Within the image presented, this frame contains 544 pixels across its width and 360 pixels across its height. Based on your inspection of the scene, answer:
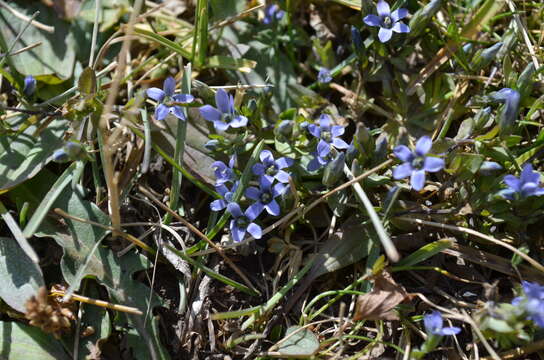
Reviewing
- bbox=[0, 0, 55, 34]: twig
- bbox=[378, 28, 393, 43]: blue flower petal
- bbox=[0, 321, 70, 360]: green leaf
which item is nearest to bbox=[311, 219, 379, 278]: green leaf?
bbox=[378, 28, 393, 43]: blue flower petal

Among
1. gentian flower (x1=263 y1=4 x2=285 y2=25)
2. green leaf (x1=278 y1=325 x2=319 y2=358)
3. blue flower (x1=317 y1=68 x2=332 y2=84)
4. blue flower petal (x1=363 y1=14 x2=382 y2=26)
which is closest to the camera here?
green leaf (x1=278 y1=325 x2=319 y2=358)

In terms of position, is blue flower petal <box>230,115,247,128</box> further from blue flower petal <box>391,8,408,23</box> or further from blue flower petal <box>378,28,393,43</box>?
blue flower petal <box>391,8,408,23</box>

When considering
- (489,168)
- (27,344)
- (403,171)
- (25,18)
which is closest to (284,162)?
(403,171)

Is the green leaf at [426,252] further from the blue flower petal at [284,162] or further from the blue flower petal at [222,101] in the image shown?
the blue flower petal at [222,101]

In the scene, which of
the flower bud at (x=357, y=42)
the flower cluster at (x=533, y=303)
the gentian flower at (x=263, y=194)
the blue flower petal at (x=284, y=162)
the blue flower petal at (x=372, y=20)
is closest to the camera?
the flower cluster at (x=533, y=303)

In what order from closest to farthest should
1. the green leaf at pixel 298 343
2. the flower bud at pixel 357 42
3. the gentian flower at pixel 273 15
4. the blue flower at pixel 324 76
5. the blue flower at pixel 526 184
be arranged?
the blue flower at pixel 526 184 < the green leaf at pixel 298 343 < the flower bud at pixel 357 42 < the blue flower at pixel 324 76 < the gentian flower at pixel 273 15

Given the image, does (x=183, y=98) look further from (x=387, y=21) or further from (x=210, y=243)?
(x=387, y=21)

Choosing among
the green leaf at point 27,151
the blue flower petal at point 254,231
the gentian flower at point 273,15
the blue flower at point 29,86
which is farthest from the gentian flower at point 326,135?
the blue flower at point 29,86
